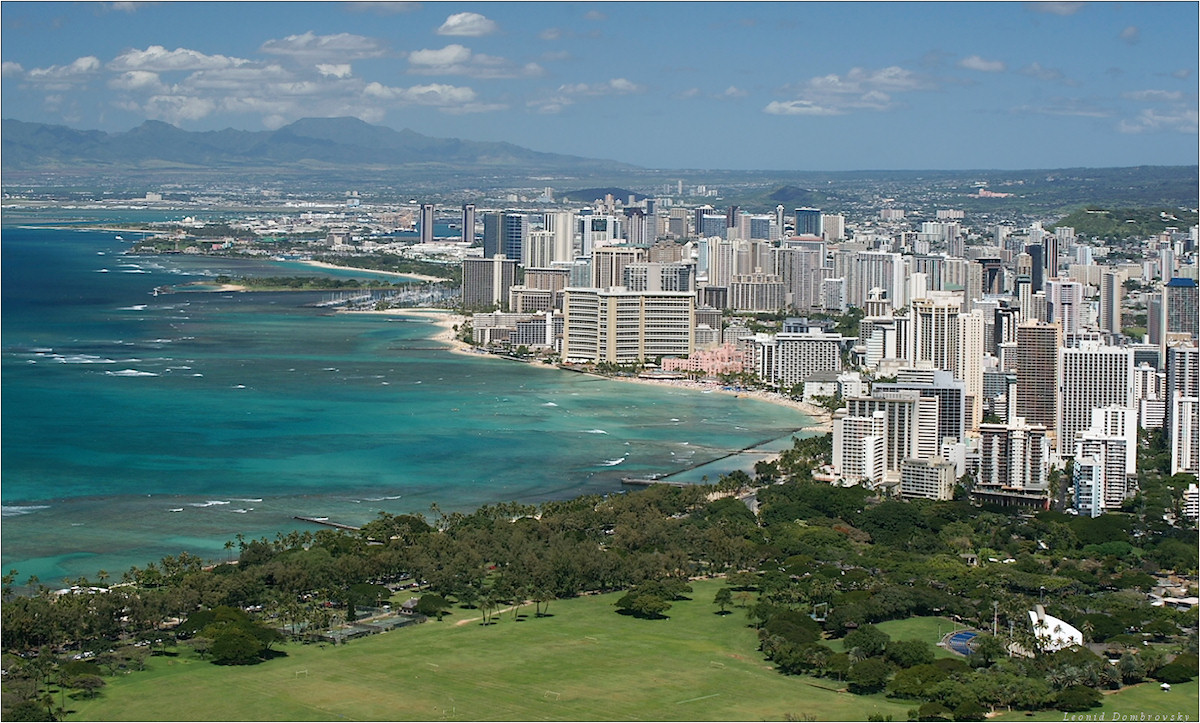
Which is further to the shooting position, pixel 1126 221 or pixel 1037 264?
pixel 1126 221

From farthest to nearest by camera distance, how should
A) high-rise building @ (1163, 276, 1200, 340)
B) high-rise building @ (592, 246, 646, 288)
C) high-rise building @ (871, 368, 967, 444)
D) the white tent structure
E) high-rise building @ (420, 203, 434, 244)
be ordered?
high-rise building @ (420, 203, 434, 244)
high-rise building @ (592, 246, 646, 288)
high-rise building @ (1163, 276, 1200, 340)
high-rise building @ (871, 368, 967, 444)
the white tent structure

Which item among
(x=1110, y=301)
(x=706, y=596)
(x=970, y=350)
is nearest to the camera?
(x=706, y=596)

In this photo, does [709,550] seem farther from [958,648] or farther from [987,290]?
[987,290]

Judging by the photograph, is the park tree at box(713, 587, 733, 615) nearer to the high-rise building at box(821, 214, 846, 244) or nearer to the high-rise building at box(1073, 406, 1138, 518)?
the high-rise building at box(1073, 406, 1138, 518)

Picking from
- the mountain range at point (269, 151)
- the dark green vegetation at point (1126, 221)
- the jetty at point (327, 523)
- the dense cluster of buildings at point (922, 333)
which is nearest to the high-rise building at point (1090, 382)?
the dense cluster of buildings at point (922, 333)

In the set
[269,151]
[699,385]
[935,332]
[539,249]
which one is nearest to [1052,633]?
[935,332]

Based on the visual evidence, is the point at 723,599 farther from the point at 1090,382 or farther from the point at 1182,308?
the point at 1182,308

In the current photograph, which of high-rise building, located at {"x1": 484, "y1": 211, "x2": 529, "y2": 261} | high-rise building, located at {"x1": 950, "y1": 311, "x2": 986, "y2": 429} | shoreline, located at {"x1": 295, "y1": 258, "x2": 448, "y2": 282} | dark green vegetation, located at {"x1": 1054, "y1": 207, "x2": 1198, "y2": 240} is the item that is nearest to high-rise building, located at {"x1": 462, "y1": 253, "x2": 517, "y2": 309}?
shoreline, located at {"x1": 295, "y1": 258, "x2": 448, "y2": 282}
